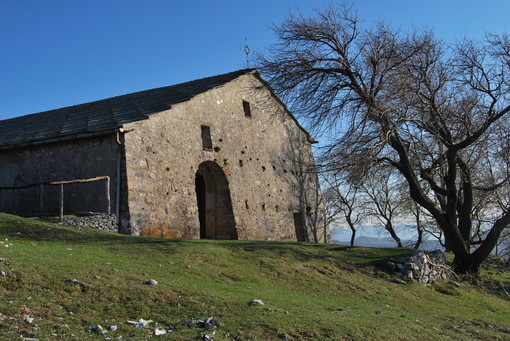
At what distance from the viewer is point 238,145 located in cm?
2322

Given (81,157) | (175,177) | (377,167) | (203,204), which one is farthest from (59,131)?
(377,167)

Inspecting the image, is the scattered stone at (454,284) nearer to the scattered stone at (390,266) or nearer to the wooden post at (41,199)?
the scattered stone at (390,266)

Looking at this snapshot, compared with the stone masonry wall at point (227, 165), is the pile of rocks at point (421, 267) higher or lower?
lower

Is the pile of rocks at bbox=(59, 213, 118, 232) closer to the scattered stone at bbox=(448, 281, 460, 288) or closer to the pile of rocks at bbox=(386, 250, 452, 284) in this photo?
the pile of rocks at bbox=(386, 250, 452, 284)

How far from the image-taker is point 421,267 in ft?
53.6

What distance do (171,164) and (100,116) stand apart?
12.1 feet

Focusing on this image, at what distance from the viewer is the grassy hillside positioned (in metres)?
6.96

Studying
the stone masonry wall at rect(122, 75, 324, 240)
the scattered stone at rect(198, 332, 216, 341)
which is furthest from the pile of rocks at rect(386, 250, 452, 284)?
the scattered stone at rect(198, 332, 216, 341)

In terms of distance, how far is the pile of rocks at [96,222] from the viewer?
15.1m

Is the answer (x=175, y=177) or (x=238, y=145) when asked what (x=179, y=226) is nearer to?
(x=175, y=177)

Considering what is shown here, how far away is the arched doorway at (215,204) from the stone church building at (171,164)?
4 centimetres

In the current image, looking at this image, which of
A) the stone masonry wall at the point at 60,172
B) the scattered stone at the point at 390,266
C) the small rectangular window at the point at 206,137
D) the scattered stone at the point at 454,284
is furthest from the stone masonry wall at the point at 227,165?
the scattered stone at the point at 454,284

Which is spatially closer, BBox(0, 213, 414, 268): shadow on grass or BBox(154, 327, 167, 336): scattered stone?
BBox(154, 327, 167, 336): scattered stone

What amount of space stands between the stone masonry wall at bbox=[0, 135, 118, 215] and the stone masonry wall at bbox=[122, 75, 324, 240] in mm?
939
